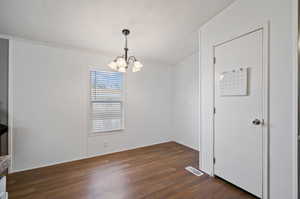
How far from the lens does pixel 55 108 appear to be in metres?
2.84

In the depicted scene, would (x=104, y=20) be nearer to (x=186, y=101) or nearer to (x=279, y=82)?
(x=279, y=82)

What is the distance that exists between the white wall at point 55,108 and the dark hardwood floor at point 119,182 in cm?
30

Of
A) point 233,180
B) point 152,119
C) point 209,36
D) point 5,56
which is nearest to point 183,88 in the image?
point 152,119

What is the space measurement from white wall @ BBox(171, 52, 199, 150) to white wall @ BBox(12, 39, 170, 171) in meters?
1.28

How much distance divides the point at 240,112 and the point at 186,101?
6.48 ft

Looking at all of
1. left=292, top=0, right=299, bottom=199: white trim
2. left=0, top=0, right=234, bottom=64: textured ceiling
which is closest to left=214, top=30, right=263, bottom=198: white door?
left=292, top=0, right=299, bottom=199: white trim

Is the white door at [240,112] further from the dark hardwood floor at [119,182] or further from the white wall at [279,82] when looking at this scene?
the dark hardwood floor at [119,182]

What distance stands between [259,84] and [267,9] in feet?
2.95

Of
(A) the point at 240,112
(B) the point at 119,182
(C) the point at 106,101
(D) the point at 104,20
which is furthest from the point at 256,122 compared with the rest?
(C) the point at 106,101

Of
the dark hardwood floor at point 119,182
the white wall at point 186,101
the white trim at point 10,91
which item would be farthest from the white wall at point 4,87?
the white wall at point 186,101

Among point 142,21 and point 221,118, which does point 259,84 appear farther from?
point 142,21

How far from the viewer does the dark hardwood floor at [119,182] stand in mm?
1961

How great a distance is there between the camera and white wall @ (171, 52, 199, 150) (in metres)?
3.73

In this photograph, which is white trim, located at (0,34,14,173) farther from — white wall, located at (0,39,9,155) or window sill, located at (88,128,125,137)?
window sill, located at (88,128,125,137)
